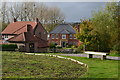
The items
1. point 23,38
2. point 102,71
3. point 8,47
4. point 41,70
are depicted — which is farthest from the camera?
point 23,38

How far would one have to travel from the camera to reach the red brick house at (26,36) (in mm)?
29500

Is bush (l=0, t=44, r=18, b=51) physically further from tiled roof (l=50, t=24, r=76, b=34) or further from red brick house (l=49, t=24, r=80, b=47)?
tiled roof (l=50, t=24, r=76, b=34)

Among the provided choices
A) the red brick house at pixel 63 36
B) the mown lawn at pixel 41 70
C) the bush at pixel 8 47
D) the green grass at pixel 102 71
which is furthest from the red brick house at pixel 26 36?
the green grass at pixel 102 71

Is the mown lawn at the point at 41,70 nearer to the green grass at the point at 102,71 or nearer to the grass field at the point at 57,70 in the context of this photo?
the grass field at the point at 57,70

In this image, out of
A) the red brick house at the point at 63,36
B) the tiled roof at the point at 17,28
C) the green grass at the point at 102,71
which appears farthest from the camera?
the red brick house at the point at 63,36

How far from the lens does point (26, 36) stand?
30609 mm

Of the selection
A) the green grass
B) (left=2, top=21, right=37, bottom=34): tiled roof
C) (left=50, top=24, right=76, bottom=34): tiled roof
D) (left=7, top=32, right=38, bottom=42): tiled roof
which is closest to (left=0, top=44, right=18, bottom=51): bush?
(left=7, top=32, right=38, bottom=42): tiled roof

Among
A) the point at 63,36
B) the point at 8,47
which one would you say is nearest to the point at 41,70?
the point at 8,47

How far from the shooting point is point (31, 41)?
30.2 m

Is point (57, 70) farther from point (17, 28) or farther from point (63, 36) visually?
point (63, 36)

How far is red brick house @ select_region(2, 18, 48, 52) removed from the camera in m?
29.5

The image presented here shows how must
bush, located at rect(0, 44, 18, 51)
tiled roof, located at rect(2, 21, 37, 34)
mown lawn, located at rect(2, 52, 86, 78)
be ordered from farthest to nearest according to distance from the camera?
1. tiled roof, located at rect(2, 21, 37, 34)
2. bush, located at rect(0, 44, 18, 51)
3. mown lawn, located at rect(2, 52, 86, 78)

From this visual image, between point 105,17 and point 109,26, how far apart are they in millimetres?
2017

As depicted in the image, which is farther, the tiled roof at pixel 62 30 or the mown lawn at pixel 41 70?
the tiled roof at pixel 62 30
